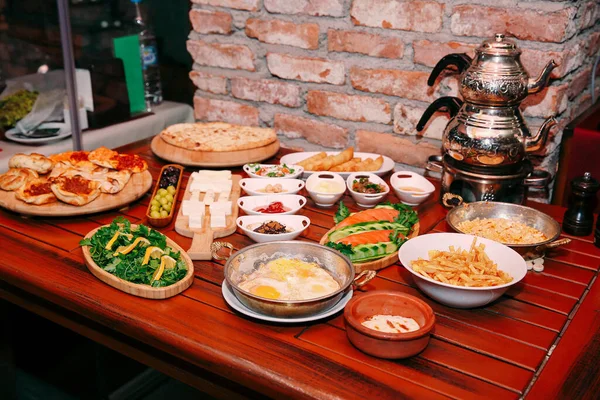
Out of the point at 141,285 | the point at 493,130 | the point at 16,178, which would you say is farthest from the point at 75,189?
the point at 493,130

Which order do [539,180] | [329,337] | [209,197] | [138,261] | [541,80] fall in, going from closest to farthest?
[329,337], [138,261], [541,80], [539,180], [209,197]

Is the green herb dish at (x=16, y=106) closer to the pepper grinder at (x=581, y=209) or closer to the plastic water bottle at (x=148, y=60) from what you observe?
the plastic water bottle at (x=148, y=60)

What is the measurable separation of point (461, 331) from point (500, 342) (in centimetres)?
9

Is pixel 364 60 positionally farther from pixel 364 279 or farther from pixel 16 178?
pixel 16 178

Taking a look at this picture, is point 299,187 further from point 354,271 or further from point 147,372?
point 147,372

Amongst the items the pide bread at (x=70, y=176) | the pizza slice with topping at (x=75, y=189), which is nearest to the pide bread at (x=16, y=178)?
the pide bread at (x=70, y=176)

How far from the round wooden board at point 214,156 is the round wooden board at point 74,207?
31 centimetres

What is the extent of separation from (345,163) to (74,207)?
3.35 feet

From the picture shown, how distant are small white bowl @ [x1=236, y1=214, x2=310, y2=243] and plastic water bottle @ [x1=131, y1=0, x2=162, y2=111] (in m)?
1.84

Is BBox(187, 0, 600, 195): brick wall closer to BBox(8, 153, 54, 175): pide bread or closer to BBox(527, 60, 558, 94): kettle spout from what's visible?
BBox(527, 60, 558, 94): kettle spout

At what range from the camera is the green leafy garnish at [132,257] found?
1706 millimetres

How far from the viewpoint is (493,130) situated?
201 centimetres

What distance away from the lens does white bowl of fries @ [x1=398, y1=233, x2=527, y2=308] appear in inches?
62.0

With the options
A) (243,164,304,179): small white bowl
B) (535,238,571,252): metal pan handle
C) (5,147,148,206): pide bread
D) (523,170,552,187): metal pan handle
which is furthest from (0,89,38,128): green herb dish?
(535,238,571,252): metal pan handle
